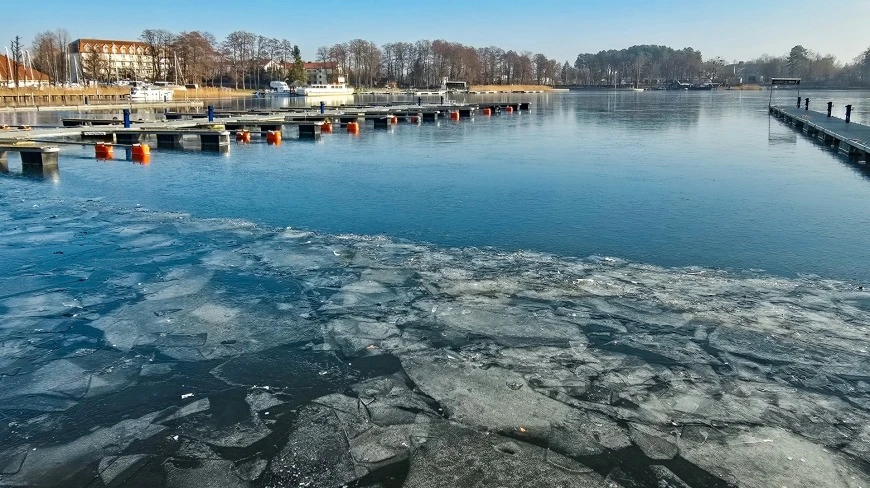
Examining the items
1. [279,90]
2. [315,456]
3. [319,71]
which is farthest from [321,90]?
[315,456]

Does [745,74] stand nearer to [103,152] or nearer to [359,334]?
[103,152]

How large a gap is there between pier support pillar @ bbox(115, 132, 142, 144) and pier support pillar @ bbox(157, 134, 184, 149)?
0.82 m

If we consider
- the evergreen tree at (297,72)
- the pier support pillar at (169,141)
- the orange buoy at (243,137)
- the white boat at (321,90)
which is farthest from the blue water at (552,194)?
the evergreen tree at (297,72)

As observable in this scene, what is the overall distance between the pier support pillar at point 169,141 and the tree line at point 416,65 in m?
75.0

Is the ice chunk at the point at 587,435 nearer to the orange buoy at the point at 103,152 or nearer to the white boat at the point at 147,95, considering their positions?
the orange buoy at the point at 103,152

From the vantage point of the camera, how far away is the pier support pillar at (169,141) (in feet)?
74.2

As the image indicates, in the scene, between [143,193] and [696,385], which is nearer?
[696,385]

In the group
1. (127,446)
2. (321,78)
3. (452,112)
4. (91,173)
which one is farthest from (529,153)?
(321,78)

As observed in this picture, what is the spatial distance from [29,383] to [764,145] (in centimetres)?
2417

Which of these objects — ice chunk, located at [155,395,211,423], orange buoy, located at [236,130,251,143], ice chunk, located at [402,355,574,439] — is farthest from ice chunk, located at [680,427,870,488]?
orange buoy, located at [236,130,251,143]

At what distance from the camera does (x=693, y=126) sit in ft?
107

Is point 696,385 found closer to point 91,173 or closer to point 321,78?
point 91,173

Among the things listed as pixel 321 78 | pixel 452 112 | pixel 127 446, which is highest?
pixel 321 78

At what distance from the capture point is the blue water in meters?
8.61
